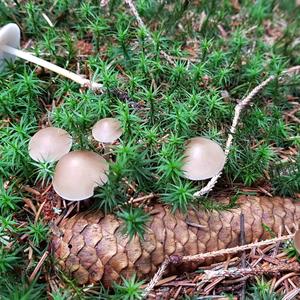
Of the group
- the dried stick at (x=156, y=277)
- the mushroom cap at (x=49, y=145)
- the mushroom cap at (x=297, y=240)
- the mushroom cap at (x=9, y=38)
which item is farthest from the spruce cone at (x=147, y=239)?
the mushroom cap at (x=9, y=38)

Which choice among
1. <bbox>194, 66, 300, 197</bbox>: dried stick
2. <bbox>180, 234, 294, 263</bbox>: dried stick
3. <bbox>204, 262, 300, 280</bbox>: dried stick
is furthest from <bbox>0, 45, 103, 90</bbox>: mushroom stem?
<bbox>204, 262, 300, 280</bbox>: dried stick

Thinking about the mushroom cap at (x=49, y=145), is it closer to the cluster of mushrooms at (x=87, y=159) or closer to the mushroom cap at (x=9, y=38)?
the cluster of mushrooms at (x=87, y=159)

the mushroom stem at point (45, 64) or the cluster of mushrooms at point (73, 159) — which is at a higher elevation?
the mushroom stem at point (45, 64)

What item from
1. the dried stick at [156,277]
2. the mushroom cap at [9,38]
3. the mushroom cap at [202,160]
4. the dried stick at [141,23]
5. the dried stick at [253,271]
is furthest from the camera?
the dried stick at [141,23]

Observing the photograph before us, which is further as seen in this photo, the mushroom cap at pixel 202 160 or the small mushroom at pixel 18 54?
the small mushroom at pixel 18 54

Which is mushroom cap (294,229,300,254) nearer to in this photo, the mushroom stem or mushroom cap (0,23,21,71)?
the mushroom stem

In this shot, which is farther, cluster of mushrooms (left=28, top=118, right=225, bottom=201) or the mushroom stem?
the mushroom stem

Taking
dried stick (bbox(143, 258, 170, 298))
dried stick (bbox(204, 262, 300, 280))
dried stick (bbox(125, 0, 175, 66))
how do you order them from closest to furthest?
dried stick (bbox(143, 258, 170, 298)) → dried stick (bbox(204, 262, 300, 280)) → dried stick (bbox(125, 0, 175, 66))

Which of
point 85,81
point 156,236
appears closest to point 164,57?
point 85,81

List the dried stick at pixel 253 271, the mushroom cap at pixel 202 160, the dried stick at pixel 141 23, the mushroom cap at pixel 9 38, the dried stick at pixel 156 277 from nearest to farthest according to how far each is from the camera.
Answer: the dried stick at pixel 156 277 < the dried stick at pixel 253 271 < the mushroom cap at pixel 202 160 < the mushroom cap at pixel 9 38 < the dried stick at pixel 141 23
